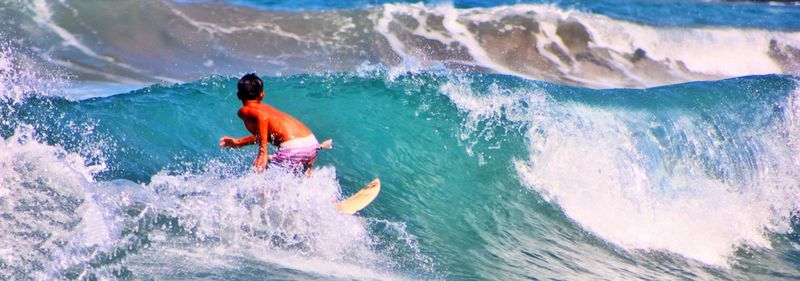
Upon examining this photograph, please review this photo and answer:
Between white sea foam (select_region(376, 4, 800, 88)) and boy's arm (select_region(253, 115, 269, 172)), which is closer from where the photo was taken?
boy's arm (select_region(253, 115, 269, 172))

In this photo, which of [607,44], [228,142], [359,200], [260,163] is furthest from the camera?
[607,44]

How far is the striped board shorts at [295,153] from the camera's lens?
544cm

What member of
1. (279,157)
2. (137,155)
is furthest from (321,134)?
(279,157)

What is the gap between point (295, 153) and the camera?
5465 mm

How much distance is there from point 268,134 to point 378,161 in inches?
76.5

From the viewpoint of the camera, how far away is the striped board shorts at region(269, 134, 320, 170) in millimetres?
5438

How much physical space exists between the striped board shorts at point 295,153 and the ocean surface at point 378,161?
3.8 inches

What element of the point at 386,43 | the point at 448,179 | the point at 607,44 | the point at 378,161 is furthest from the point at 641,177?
the point at 607,44

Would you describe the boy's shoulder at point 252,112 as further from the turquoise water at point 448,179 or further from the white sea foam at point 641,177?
the white sea foam at point 641,177

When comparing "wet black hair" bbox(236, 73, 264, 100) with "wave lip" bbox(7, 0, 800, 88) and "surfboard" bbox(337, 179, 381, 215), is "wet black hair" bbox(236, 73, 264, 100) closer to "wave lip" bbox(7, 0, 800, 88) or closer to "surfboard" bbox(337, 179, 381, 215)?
"surfboard" bbox(337, 179, 381, 215)

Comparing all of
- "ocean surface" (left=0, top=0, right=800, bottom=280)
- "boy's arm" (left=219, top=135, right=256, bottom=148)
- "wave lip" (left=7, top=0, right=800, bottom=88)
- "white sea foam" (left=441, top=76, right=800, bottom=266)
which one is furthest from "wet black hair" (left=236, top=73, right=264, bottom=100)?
"wave lip" (left=7, top=0, right=800, bottom=88)

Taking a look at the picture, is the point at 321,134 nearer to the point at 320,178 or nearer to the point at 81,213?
the point at 320,178

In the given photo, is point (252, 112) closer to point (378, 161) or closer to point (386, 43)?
point (378, 161)

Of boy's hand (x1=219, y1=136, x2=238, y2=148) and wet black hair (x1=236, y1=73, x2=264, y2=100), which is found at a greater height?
wet black hair (x1=236, y1=73, x2=264, y2=100)
